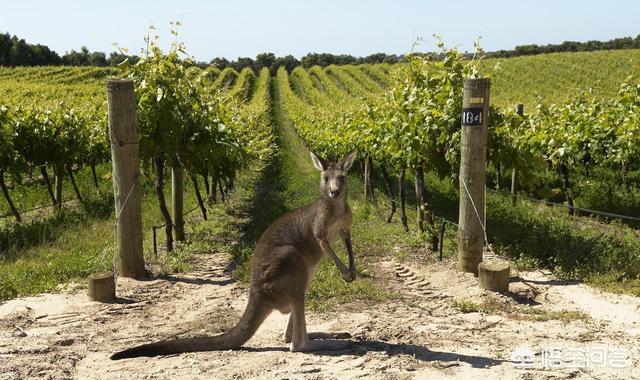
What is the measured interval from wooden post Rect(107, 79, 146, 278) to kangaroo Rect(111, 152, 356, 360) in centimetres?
323

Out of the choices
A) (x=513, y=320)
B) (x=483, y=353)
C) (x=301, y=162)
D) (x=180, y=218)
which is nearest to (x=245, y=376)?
(x=483, y=353)

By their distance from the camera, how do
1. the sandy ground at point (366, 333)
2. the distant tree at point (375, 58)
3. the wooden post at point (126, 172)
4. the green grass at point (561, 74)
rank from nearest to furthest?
the sandy ground at point (366, 333) → the wooden post at point (126, 172) → the green grass at point (561, 74) → the distant tree at point (375, 58)

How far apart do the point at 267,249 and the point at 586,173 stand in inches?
516

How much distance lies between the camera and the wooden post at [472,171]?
714 cm

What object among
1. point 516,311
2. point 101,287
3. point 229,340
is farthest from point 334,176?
point 101,287

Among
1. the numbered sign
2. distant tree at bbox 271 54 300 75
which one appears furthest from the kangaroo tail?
distant tree at bbox 271 54 300 75

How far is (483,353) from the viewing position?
15.8 feet

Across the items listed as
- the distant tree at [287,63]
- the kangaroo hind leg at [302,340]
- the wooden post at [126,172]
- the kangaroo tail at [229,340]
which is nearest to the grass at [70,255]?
the wooden post at [126,172]

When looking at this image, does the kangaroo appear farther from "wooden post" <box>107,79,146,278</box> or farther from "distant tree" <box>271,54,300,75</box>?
"distant tree" <box>271,54,300,75</box>

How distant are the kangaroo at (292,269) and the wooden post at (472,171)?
2.92 metres

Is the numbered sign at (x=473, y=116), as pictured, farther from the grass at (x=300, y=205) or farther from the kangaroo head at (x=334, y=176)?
the kangaroo head at (x=334, y=176)

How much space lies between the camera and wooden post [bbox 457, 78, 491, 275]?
7141mm

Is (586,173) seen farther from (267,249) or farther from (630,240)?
(267,249)

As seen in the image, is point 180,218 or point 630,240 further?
point 180,218
